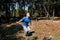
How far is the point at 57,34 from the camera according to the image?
13.6 metres

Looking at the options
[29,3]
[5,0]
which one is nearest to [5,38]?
[5,0]

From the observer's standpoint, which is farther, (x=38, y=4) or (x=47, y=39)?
(x=38, y=4)

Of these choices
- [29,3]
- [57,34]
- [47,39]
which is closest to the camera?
[47,39]

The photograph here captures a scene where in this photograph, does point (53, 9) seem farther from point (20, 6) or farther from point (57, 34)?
point (57, 34)

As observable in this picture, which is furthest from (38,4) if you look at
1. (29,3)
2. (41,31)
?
(41,31)

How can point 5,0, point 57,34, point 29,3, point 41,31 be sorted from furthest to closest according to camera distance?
point 29,3, point 5,0, point 41,31, point 57,34

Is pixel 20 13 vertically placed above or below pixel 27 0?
below

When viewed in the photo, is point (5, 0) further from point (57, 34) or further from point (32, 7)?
point (57, 34)

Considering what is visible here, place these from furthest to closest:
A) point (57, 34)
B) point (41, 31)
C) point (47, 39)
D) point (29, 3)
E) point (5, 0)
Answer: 1. point (29, 3)
2. point (5, 0)
3. point (41, 31)
4. point (57, 34)
5. point (47, 39)

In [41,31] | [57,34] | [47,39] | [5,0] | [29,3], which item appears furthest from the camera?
[29,3]

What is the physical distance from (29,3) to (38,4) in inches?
68.9

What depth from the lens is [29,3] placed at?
123ft

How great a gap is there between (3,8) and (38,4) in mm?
9993

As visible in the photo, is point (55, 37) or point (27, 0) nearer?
point (55, 37)
